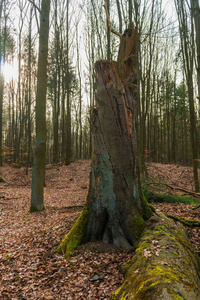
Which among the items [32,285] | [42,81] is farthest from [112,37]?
[32,285]

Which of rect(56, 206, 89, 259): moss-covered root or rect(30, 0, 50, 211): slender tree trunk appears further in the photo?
rect(30, 0, 50, 211): slender tree trunk

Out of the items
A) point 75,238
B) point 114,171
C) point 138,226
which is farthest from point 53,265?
point 114,171

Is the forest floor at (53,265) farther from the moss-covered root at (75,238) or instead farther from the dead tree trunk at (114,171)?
the dead tree trunk at (114,171)

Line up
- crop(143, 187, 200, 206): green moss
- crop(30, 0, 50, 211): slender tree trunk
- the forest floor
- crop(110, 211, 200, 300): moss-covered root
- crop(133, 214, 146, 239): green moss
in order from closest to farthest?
crop(110, 211, 200, 300): moss-covered root < the forest floor < crop(133, 214, 146, 239): green moss < crop(143, 187, 200, 206): green moss < crop(30, 0, 50, 211): slender tree trunk

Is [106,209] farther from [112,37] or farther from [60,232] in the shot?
[112,37]

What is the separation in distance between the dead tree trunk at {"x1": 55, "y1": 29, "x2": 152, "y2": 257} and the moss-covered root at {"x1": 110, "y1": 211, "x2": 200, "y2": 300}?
523 millimetres

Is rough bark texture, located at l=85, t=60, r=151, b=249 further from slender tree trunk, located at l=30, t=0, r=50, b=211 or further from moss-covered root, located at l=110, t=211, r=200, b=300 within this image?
slender tree trunk, located at l=30, t=0, r=50, b=211

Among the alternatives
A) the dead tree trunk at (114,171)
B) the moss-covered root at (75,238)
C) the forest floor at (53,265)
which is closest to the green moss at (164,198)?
the forest floor at (53,265)

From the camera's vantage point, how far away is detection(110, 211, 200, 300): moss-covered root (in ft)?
6.04

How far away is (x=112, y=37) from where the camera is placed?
1597 centimetres

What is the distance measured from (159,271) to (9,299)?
2.16 metres

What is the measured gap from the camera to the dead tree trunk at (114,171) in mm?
3617

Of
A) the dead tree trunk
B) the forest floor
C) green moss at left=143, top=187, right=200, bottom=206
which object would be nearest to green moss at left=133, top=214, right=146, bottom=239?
the dead tree trunk

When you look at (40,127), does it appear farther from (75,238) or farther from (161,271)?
(161,271)
